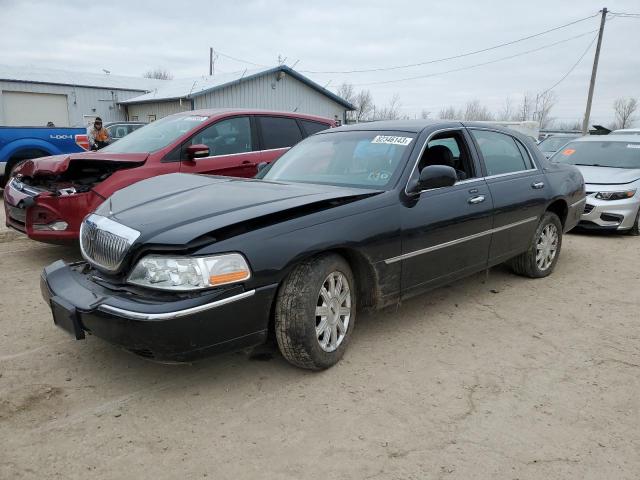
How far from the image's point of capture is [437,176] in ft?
11.8

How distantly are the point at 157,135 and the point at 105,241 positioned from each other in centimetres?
331

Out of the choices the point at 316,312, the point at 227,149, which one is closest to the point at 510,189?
the point at 316,312

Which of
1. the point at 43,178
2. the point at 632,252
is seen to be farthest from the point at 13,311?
the point at 632,252

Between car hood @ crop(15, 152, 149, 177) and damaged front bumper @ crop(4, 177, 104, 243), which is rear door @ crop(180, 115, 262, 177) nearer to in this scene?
car hood @ crop(15, 152, 149, 177)

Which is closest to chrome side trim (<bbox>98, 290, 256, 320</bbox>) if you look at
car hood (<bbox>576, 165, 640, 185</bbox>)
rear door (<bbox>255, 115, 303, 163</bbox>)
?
rear door (<bbox>255, 115, 303, 163</bbox>)

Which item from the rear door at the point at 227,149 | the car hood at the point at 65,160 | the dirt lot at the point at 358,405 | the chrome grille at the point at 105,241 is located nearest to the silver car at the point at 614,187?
the dirt lot at the point at 358,405

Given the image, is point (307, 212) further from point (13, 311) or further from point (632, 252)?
point (632, 252)

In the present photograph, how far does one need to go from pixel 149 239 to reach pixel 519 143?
396cm

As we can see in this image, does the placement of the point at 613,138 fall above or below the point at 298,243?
above

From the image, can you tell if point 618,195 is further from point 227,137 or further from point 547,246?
point 227,137

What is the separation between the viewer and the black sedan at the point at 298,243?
2738 millimetres

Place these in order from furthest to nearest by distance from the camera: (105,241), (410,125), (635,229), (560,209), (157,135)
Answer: (635,229) → (157,135) → (560,209) → (410,125) → (105,241)

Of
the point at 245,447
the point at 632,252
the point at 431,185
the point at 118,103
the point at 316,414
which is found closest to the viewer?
the point at 245,447

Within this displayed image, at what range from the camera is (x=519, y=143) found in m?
5.23
